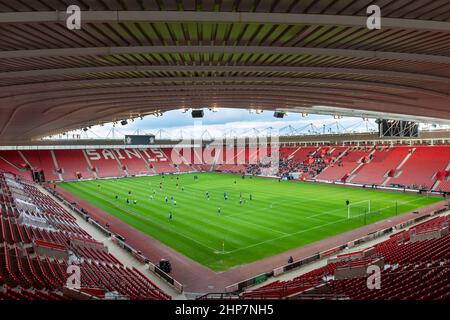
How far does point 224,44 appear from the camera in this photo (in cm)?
1294

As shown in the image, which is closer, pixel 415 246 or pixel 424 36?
pixel 424 36

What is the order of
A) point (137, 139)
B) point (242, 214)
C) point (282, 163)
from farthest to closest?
point (282, 163) → point (137, 139) → point (242, 214)

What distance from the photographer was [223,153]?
302 ft

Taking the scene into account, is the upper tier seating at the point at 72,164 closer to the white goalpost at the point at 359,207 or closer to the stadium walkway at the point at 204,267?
the stadium walkway at the point at 204,267

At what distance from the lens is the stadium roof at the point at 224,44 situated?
30.0 ft

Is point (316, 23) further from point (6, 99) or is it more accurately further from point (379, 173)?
point (379, 173)

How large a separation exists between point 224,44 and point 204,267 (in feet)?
47.1

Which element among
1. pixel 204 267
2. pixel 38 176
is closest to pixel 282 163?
pixel 38 176

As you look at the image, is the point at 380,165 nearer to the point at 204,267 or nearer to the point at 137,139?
the point at 204,267

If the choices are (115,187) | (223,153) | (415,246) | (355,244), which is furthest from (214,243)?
(223,153)

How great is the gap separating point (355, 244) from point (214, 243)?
423 inches
